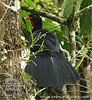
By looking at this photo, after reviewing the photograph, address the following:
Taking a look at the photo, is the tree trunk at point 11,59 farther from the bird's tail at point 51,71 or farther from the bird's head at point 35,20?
the bird's head at point 35,20

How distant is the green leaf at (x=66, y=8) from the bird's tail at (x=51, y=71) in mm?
572

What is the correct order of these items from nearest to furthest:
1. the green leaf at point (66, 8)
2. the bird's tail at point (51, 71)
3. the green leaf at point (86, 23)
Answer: the bird's tail at point (51, 71) → the green leaf at point (66, 8) → the green leaf at point (86, 23)

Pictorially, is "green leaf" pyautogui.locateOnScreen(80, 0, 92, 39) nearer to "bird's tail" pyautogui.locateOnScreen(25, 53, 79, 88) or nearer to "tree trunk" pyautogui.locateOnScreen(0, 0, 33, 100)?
"bird's tail" pyautogui.locateOnScreen(25, 53, 79, 88)

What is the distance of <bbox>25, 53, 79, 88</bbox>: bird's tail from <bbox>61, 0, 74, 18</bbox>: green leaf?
0.57m

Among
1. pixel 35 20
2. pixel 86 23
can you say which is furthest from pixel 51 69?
pixel 35 20

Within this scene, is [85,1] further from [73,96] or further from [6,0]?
[6,0]

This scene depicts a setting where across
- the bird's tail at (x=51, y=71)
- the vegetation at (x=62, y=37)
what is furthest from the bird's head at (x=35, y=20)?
the bird's tail at (x=51, y=71)

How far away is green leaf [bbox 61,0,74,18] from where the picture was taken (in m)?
2.54

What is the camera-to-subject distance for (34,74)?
237 centimetres

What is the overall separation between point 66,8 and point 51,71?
0.81 m

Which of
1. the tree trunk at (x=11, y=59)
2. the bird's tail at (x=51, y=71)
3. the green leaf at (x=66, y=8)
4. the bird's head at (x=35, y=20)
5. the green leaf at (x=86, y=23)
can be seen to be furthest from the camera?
the bird's head at (x=35, y=20)

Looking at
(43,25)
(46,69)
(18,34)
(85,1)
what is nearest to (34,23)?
(43,25)

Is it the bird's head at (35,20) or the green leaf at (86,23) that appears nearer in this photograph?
the green leaf at (86,23)

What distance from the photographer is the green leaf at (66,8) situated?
2.54 meters
